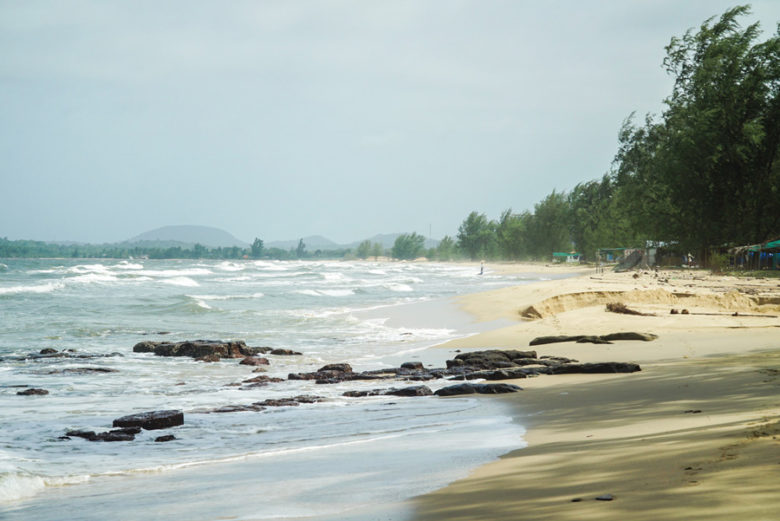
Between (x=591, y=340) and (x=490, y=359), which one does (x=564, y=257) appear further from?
(x=490, y=359)

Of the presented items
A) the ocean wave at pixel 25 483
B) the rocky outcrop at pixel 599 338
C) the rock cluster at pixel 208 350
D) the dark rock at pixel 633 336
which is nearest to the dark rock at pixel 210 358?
the rock cluster at pixel 208 350

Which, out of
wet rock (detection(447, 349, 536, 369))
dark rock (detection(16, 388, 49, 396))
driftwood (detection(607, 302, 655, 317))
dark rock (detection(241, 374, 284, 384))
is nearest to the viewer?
dark rock (detection(16, 388, 49, 396))

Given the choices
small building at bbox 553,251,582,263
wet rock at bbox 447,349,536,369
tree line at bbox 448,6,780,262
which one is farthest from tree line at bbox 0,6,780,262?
small building at bbox 553,251,582,263

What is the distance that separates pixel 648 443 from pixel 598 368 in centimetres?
607

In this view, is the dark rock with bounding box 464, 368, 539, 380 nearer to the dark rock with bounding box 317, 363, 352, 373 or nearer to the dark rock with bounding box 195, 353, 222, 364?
the dark rock with bounding box 317, 363, 352, 373

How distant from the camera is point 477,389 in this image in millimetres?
10617

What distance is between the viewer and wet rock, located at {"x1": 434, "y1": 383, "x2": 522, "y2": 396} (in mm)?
10367

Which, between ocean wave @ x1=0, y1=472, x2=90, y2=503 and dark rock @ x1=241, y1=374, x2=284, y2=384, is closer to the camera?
ocean wave @ x1=0, y1=472, x2=90, y2=503

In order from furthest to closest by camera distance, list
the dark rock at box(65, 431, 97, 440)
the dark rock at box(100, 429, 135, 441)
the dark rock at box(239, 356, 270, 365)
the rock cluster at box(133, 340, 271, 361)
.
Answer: the rock cluster at box(133, 340, 271, 361) < the dark rock at box(239, 356, 270, 365) < the dark rock at box(65, 431, 97, 440) < the dark rock at box(100, 429, 135, 441)

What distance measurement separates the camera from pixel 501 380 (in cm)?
1163

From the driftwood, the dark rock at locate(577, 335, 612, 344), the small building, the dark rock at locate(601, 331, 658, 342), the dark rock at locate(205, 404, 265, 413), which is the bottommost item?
the dark rock at locate(205, 404, 265, 413)

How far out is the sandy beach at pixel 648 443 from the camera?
391cm

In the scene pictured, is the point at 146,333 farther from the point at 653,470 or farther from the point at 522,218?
the point at 522,218

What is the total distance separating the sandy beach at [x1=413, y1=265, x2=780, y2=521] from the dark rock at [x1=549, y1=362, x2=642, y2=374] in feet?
0.94
